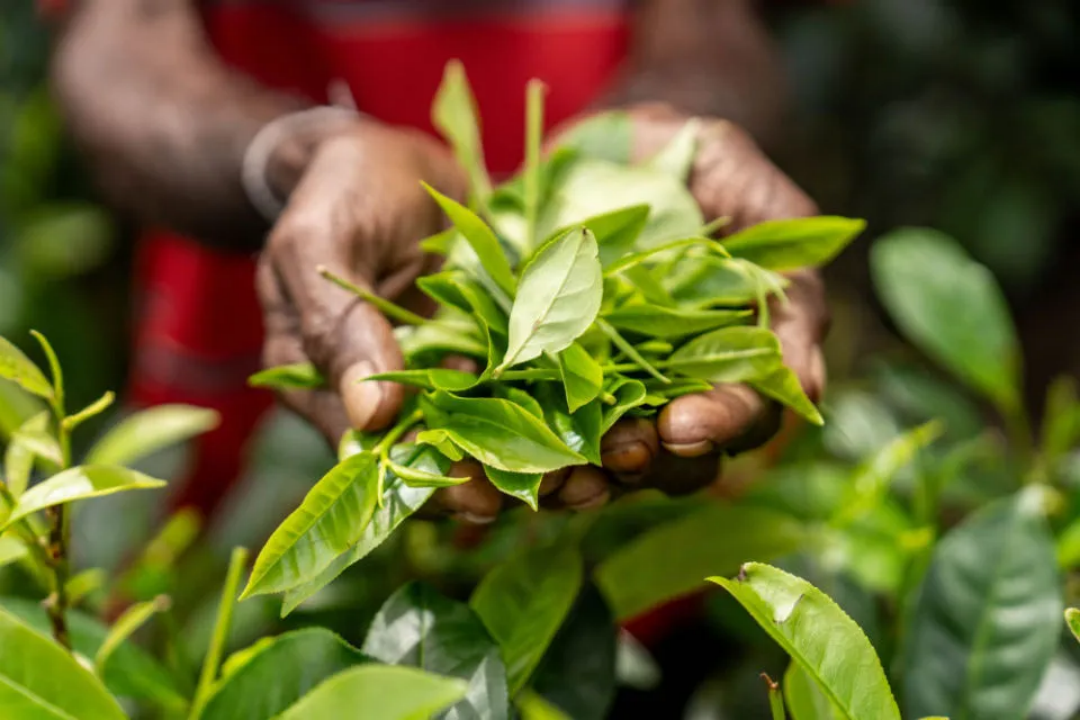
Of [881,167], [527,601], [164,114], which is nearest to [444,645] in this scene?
[527,601]

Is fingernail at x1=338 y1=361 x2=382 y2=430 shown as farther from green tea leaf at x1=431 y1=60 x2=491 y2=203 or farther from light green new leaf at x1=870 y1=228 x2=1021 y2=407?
light green new leaf at x1=870 y1=228 x2=1021 y2=407

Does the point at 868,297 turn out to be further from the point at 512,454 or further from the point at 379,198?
the point at 512,454

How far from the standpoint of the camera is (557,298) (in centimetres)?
33

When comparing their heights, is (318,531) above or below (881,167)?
above

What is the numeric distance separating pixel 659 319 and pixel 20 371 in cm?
24

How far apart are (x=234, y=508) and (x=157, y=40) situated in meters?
0.41

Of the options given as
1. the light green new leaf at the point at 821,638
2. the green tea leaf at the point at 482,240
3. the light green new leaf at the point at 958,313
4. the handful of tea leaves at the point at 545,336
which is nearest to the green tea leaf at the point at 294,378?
the handful of tea leaves at the point at 545,336

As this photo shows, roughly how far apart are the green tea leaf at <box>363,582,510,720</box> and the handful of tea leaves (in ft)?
0.18

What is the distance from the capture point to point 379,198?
1.66 feet

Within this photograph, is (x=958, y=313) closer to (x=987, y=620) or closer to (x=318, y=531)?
(x=987, y=620)

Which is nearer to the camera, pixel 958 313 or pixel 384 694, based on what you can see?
pixel 384 694

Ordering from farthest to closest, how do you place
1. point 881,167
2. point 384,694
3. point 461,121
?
point 881,167, point 461,121, point 384,694

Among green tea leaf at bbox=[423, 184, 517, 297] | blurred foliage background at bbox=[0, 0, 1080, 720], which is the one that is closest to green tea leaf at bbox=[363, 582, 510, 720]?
green tea leaf at bbox=[423, 184, 517, 297]

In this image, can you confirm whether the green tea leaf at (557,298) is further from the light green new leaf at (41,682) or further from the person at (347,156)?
the light green new leaf at (41,682)
